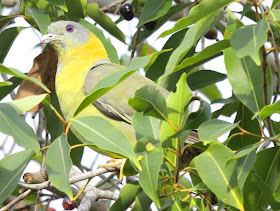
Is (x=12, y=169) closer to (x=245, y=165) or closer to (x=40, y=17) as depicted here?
(x=245, y=165)

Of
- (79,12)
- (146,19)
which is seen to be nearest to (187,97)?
(146,19)

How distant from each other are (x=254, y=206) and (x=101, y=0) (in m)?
2.78

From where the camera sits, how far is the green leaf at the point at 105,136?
2.29m

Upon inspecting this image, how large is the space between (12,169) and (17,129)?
201 millimetres

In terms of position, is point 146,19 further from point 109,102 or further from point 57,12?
point 57,12

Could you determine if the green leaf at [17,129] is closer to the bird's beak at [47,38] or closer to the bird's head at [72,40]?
the bird's beak at [47,38]

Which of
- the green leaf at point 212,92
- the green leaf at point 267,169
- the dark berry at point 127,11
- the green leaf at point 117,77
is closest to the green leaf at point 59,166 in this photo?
the green leaf at point 117,77

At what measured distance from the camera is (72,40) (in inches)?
192

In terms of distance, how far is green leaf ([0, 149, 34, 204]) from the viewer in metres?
2.38

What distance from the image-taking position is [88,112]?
3.98 metres

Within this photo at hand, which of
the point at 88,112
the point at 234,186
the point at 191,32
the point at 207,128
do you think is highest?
the point at 191,32

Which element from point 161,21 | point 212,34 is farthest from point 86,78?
point 212,34

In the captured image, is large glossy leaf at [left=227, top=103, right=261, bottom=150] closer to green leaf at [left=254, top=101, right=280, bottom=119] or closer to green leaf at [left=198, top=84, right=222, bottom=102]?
green leaf at [left=254, top=101, right=280, bottom=119]

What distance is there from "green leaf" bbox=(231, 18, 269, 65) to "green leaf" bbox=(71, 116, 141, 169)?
1.84 ft
